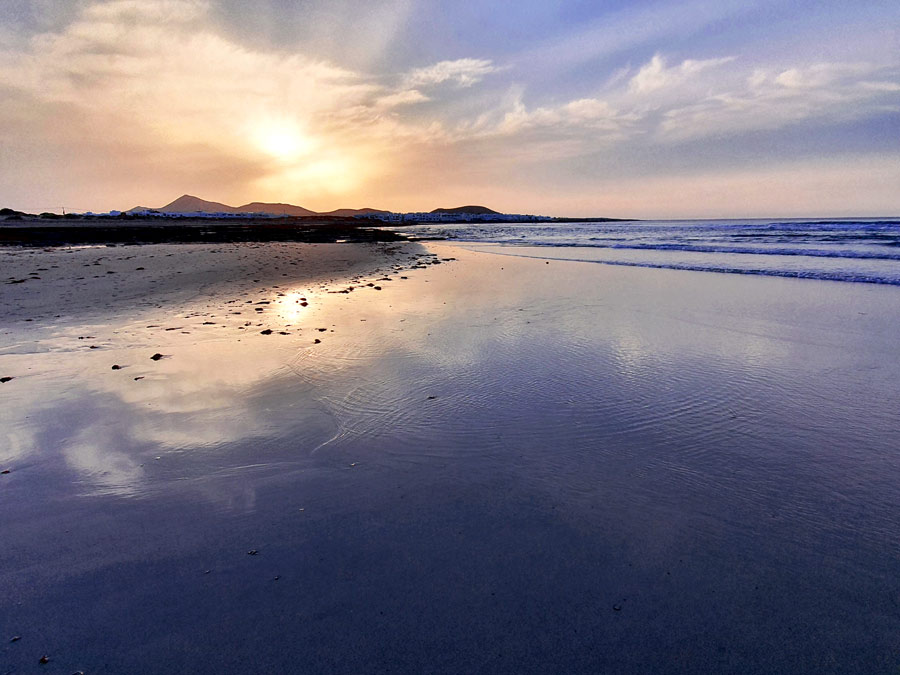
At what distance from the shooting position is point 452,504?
9.26ft

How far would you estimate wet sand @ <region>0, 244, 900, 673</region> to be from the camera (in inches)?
75.7

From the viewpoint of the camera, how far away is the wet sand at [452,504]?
1923 millimetres

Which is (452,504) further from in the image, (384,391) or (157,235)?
(157,235)

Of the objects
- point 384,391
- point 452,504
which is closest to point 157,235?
point 384,391

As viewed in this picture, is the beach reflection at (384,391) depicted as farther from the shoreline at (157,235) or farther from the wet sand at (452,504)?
the shoreline at (157,235)

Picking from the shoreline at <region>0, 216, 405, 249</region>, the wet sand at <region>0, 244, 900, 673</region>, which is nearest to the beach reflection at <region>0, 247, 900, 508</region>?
the wet sand at <region>0, 244, 900, 673</region>

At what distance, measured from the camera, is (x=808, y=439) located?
11.6 feet

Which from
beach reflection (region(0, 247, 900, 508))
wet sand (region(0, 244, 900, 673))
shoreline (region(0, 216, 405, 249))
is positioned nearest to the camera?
wet sand (region(0, 244, 900, 673))

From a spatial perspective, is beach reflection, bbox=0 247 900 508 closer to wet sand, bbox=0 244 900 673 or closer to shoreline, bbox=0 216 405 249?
wet sand, bbox=0 244 900 673

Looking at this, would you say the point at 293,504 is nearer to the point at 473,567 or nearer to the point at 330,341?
the point at 473,567

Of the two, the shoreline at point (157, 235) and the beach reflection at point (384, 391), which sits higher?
the shoreline at point (157, 235)

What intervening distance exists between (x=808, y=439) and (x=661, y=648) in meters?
2.63

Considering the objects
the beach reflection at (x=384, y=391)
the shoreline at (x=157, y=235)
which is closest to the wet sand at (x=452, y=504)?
the beach reflection at (x=384, y=391)

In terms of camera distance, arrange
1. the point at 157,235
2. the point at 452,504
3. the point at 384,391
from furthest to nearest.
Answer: the point at 157,235 → the point at 384,391 → the point at 452,504
